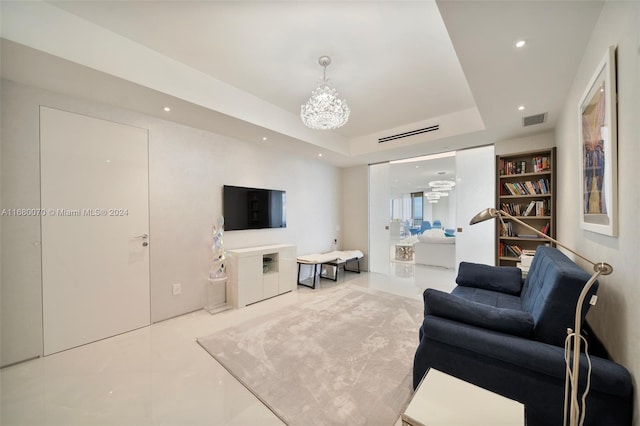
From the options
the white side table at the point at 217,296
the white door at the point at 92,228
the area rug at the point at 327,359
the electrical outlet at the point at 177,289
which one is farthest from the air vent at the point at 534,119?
the electrical outlet at the point at 177,289

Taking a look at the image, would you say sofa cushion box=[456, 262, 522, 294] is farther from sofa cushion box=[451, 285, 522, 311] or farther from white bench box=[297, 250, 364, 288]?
white bench box=[297, 250, 364, 288]

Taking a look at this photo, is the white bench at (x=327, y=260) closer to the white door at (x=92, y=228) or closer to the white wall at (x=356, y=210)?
the white wall at (x=356, y=210)

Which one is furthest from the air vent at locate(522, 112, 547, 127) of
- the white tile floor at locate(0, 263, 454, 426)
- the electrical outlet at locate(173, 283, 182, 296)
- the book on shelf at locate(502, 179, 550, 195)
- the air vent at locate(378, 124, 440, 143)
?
the electrical outlet at locate(173, 283, 182, 296)

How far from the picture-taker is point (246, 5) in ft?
5.94

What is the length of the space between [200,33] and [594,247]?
11.1 ft

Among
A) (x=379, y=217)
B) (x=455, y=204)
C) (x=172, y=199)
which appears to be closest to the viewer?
(x=172, y=199)

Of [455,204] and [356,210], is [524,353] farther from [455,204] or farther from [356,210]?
[356,210]

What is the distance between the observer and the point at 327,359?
221 centimetres

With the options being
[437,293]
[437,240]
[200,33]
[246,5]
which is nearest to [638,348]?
[437,293]

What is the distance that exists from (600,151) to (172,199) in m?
3.99

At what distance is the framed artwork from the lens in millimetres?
1243

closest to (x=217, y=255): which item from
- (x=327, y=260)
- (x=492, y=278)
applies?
(x=327, y=260)

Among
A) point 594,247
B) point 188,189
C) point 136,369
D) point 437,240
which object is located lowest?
point 136,369

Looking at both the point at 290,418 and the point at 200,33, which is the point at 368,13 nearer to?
the point at 200,33
